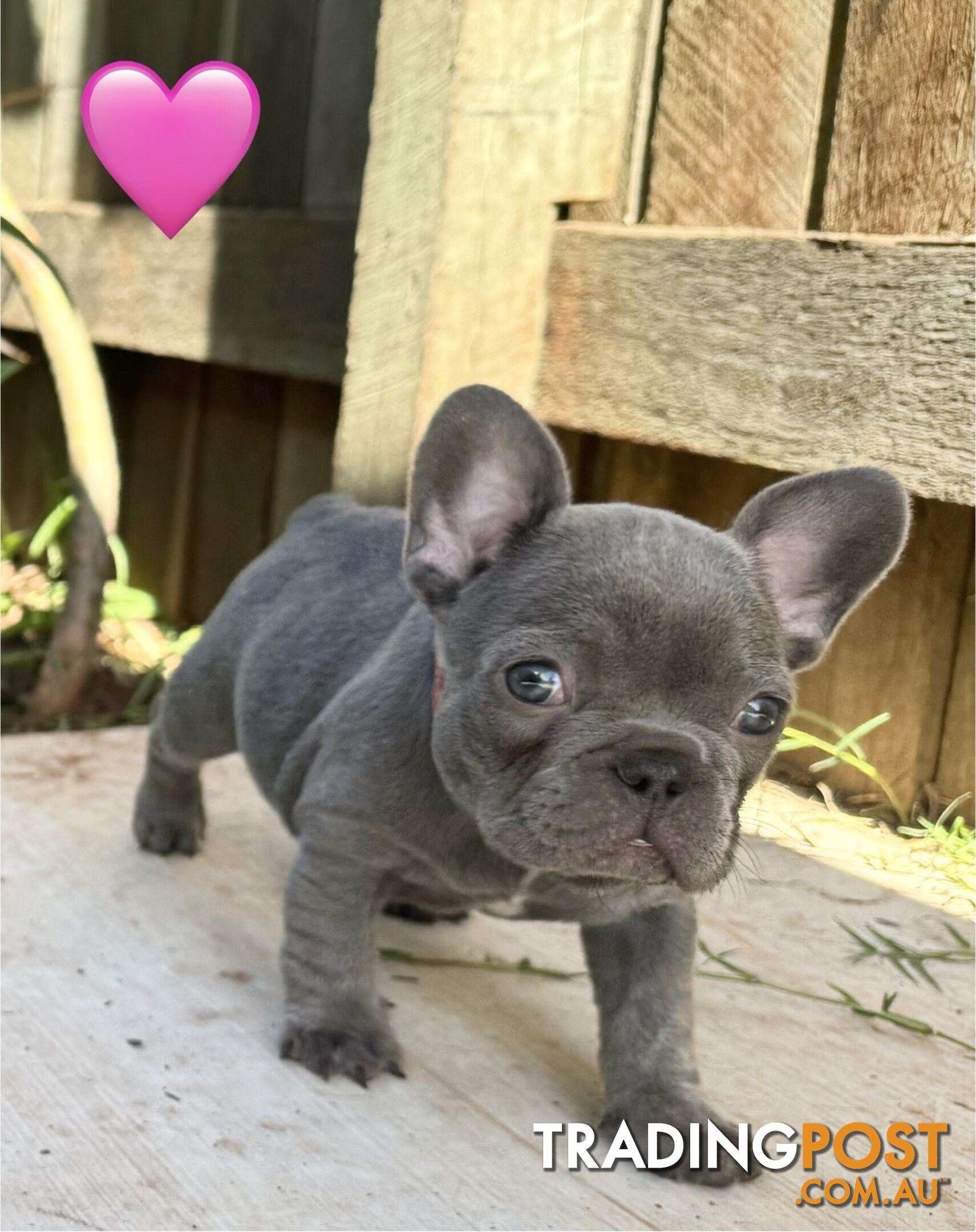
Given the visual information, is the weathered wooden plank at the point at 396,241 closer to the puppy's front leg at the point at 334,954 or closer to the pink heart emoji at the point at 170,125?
the pink heart emoji at the point at 170,125

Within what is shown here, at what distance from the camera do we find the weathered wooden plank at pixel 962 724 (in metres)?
3.30

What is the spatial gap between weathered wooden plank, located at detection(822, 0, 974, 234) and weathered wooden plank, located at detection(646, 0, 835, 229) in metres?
0.08

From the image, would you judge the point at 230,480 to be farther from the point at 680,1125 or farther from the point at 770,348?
the point at 680,1125

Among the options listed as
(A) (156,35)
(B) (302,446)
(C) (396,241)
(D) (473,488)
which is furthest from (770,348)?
(A) (156,35)

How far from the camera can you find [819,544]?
203 cm

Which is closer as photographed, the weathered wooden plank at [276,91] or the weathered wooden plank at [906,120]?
the weathered wooden plank at [906,120]

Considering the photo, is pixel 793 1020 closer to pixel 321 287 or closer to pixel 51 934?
pixel 51 934

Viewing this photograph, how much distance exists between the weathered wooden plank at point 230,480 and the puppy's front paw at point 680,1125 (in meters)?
3.20

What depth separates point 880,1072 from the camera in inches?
92.8

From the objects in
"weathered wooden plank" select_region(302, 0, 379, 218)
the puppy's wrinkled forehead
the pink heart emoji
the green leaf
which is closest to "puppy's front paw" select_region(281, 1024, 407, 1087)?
the puppy's wrinkled forehead

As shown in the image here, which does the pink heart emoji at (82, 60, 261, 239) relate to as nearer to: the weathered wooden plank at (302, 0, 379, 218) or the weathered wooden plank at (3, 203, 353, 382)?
the weathered wooden plank at (3, 203, 353, 382)

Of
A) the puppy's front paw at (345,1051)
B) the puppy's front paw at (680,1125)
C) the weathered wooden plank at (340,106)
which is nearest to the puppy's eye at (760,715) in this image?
the puppy's front paw at (680,1125)

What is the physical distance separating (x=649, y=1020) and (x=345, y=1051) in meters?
0.47

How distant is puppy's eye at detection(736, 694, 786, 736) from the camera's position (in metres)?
1.86
